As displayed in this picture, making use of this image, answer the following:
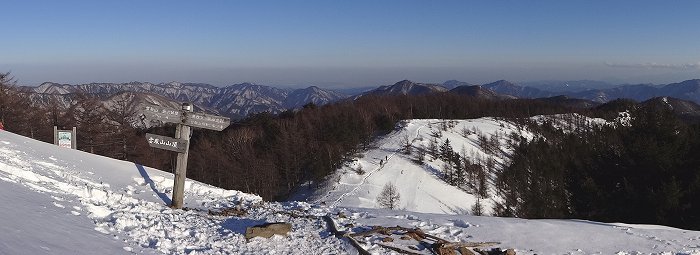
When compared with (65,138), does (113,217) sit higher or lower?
higher

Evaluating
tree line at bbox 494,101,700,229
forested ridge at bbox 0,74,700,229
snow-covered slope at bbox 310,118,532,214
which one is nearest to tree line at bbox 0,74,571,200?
forested ridge at bbox 0,74,700,229

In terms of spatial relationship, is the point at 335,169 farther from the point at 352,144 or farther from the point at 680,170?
the point at 680,170

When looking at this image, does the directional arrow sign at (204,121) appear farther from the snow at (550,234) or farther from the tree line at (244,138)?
the tree line at (244,138)

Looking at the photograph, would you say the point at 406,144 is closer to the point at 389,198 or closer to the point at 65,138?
the point at 389,198

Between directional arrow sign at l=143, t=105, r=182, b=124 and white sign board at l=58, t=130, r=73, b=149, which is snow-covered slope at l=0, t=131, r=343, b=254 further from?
white sign board at l=58, t=130, r=73, b=149

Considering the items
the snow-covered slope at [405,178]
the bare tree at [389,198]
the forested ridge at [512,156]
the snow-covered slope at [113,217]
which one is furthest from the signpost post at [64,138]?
the bare tree at [389,198]

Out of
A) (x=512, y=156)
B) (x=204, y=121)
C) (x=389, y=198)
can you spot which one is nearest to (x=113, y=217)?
(x=204, y=121)

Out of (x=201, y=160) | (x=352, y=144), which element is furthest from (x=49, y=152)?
(x=352, y=144)
